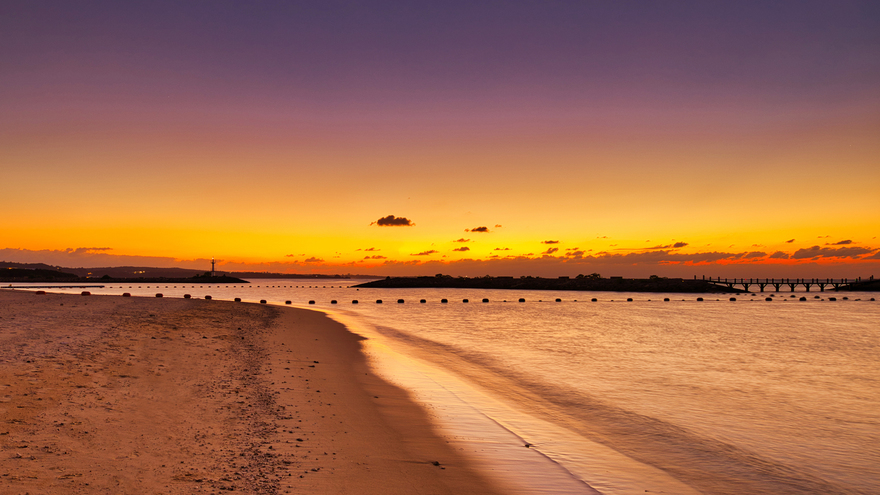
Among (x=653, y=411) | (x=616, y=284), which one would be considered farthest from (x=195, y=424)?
(x=616, y=284)

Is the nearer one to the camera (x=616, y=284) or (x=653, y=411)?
(x=653, y=411)

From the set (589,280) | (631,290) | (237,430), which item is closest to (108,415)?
(237,430)

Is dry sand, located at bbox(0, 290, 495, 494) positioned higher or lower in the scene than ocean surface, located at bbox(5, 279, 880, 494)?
higher

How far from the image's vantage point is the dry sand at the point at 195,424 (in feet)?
21.6

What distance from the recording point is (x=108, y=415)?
8.86 metres

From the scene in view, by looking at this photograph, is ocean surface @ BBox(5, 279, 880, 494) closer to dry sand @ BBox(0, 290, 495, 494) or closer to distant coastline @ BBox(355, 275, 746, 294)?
dry sand @ BBox(0, 290, 495, 494)

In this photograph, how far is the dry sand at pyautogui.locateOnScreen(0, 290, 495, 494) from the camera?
659cm

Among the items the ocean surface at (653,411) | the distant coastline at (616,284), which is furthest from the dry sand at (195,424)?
the distant coastline at (616,284)

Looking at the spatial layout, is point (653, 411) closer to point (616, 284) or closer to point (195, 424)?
point (195, 424)

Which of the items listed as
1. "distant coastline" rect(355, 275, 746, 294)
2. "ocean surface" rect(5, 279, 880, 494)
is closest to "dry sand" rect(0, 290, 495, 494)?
"ocean surface" rect(5, 279, 880, 494)

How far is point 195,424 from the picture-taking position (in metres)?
8.98

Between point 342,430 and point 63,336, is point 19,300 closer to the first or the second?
point 63,336

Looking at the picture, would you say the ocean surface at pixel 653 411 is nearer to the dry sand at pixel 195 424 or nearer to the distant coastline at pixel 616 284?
the dry sand at pixel 195 424

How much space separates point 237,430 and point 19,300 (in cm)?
2490
